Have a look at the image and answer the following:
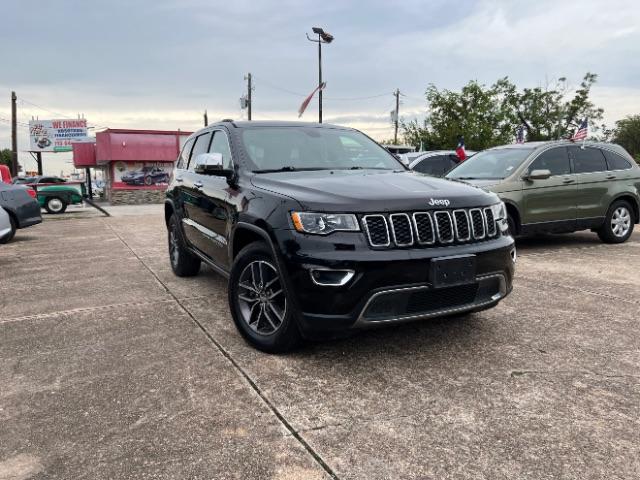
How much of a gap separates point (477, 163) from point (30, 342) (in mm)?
6781

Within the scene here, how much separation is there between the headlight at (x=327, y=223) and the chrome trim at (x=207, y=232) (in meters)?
1.27

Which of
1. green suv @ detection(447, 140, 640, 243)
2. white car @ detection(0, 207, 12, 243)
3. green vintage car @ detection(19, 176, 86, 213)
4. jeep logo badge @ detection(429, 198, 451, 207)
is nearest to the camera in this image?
jeep logo badge @ detection(429, 198, 451, 207)

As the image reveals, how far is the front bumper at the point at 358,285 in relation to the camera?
3.00 meters

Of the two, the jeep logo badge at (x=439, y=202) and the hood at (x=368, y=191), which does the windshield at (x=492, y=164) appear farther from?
the jeep logo badge at (x=439, y=202)

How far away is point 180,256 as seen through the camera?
605cm

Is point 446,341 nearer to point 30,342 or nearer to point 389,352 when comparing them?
point 389,352

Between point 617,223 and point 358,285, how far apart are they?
7052mm

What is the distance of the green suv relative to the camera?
748 cm

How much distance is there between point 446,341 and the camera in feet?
12.3

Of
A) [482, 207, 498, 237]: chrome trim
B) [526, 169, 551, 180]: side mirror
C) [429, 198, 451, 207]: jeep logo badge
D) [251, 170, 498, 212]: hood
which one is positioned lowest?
[482, 207, 498, 237]: chrome trim

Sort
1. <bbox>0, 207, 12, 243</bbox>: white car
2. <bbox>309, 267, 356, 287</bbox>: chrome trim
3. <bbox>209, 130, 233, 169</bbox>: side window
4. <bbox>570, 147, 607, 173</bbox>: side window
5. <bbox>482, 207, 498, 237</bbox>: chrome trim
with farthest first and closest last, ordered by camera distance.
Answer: <bbox>0, 207, 12, 243</bbox>: white car → <bbox>570, 147, 607, 173</bbox>: side window → <bbox>209, 130, 233, 169</bbox>: side window → <bbox>482, 207, 498, 237</bbox>: chrome trim → <bbox>309, 267, 356, 287</bbox>: chrome trim

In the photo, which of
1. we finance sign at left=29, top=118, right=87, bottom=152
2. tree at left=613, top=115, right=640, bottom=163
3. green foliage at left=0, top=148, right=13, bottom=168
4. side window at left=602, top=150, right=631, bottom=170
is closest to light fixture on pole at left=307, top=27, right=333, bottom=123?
side window at left=602, top=150, right=631, bottom=170

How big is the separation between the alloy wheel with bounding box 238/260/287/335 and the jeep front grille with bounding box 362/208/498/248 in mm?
696

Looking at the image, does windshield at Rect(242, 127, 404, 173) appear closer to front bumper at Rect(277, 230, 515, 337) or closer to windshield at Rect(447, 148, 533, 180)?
front bumper at Rect(277, 230, 515, 337)
